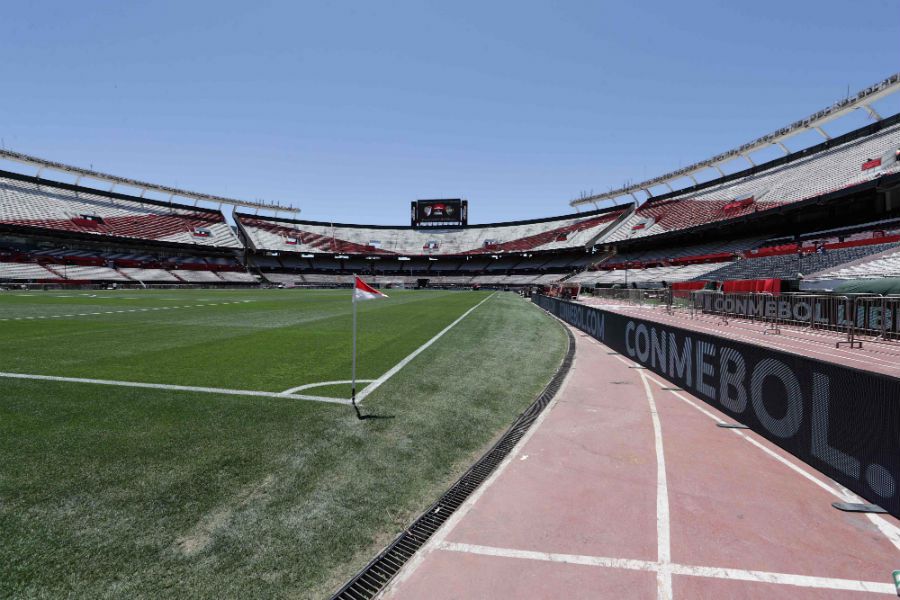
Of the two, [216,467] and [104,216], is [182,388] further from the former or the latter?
[104,216]

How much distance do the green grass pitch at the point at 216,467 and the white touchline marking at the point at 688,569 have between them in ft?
2.32

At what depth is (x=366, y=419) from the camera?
548 cm

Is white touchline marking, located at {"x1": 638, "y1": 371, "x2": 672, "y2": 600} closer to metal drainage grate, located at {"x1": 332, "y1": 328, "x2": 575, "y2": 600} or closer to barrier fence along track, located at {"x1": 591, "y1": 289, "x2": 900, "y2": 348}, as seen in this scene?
metal drainage grate, located at {"x1": 332, "y1": 328, "x2": 575, "y2": 600}

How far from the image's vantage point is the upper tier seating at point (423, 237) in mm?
82125

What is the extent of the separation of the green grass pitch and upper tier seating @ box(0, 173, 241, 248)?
67585 mm

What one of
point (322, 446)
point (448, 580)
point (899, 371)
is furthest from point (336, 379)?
point (899, 371)

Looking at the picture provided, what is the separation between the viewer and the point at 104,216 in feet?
213

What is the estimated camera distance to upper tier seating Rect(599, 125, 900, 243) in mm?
37906

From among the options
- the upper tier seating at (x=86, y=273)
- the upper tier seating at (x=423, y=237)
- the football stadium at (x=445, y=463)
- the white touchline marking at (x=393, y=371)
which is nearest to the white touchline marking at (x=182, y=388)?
the football stadium at (x=445, y=463)

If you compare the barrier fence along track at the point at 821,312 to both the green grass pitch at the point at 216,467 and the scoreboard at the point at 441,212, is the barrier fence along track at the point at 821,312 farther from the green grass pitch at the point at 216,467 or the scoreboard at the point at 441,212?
the scoreboard at the point at 441,212

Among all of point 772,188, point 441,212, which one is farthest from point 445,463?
point 441,212

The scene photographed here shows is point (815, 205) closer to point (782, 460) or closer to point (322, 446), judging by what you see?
point (782, 460)

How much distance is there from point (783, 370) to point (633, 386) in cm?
344

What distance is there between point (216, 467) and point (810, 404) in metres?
6.27
